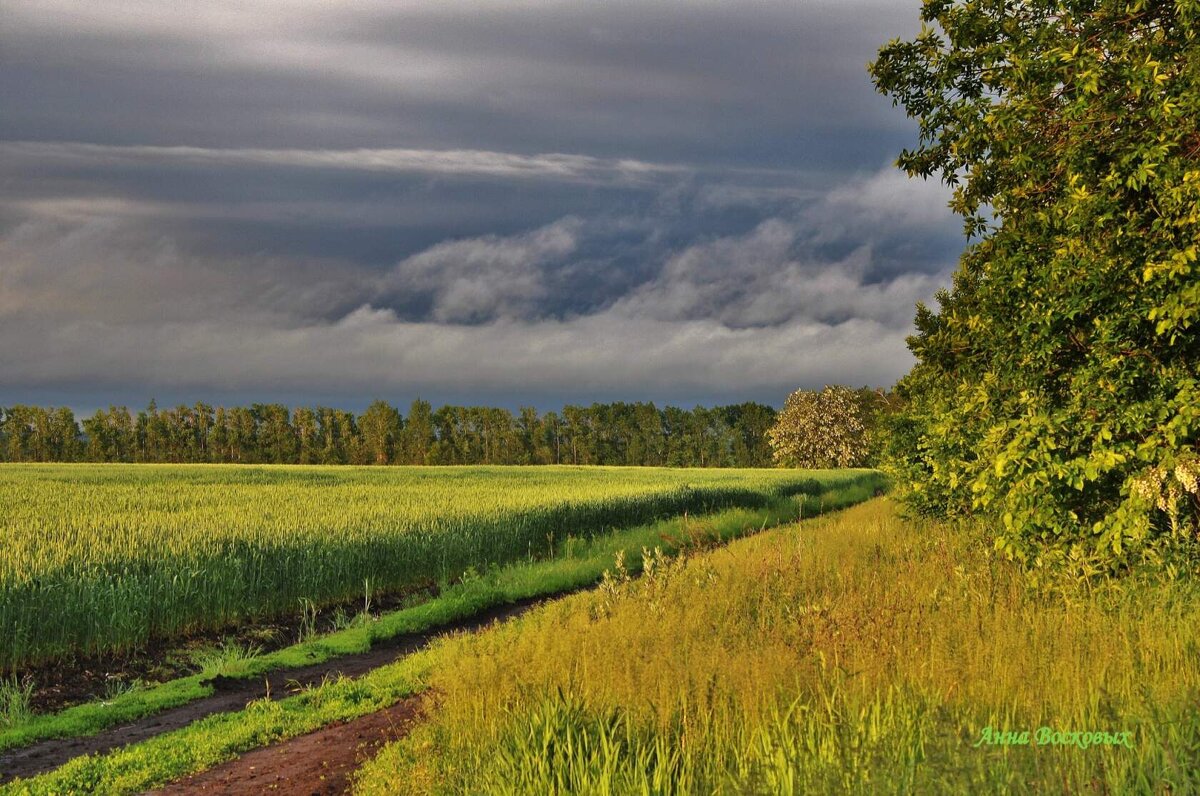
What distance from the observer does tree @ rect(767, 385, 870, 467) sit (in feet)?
307

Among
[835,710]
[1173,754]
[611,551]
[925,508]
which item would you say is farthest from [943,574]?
[611,551]

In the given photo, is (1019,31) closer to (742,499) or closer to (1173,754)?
(1173,754)

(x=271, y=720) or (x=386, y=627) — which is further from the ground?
(x=271, y=720)

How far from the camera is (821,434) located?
9475 centimetres

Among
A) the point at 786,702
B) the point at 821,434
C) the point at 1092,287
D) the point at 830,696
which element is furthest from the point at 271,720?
the point at 821,434

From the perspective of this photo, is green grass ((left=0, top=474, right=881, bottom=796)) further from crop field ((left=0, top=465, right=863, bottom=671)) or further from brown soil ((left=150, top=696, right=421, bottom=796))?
crop field ((left=0, top=465, right=863, bottom=671))

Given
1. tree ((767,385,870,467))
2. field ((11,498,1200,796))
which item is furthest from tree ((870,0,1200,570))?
tree ((767,385,870,467))

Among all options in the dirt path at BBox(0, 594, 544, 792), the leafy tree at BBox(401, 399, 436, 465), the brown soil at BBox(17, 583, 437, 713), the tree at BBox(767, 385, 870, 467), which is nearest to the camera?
the dirt path at BBox(0, 594, 544, 792)

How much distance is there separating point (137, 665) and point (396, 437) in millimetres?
119563

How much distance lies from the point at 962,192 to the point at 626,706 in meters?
10.1

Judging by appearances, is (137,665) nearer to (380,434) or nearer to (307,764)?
(307,764)

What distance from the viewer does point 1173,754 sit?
441 cm

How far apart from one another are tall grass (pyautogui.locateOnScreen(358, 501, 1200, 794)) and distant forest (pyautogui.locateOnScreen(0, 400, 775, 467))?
120303 mm

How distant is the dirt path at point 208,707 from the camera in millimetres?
9406
